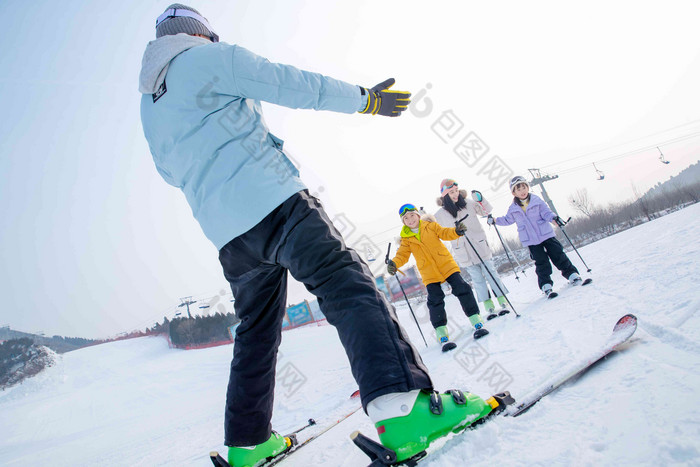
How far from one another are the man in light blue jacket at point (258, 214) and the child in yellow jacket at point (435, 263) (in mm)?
2381

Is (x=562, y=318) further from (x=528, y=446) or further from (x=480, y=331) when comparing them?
(x=528, y=446)

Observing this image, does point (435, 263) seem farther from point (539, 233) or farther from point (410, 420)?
point (410, 420)

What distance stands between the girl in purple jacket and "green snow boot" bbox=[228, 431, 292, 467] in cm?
363

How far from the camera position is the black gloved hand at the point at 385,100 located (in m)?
1.67

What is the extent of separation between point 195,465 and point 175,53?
2758 mm

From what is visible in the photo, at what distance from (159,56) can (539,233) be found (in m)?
4.60

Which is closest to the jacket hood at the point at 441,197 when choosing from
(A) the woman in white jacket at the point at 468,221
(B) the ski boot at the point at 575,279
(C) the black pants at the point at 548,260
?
(A) the woman in white jacket at the point at 468,221

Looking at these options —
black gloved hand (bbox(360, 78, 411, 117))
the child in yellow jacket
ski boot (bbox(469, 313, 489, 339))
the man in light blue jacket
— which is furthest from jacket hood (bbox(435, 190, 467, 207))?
the man in light blue jacket

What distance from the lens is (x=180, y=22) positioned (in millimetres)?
1659

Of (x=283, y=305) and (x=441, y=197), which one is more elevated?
(x=441, y=197)

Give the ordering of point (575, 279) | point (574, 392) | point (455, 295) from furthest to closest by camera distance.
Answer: point (575, 279)
point (455, 295)
point (574, 392)

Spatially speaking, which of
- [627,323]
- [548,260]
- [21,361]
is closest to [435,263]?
[548,260]

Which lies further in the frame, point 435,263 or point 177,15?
point 435,263

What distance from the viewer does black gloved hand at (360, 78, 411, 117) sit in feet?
5.46
